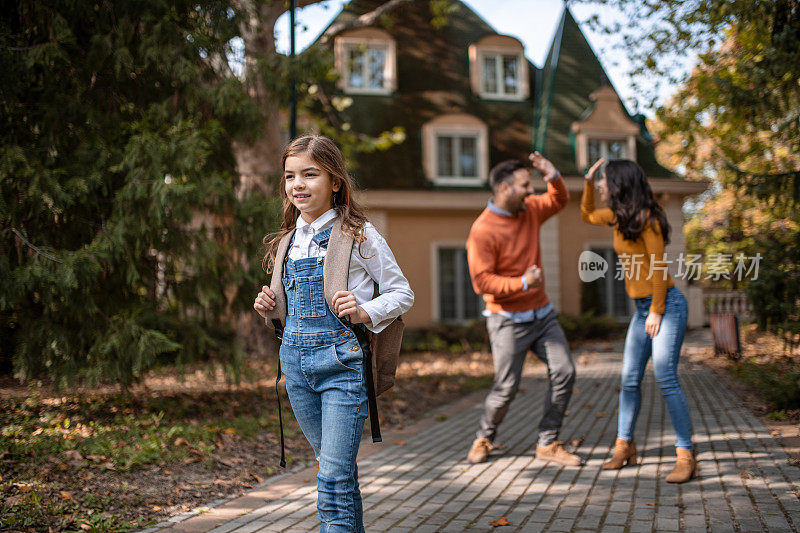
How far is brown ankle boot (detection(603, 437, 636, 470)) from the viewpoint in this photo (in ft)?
15.7

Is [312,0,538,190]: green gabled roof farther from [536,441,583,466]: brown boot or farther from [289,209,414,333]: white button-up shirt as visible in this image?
[289,209,414,333]: white button-up shirt

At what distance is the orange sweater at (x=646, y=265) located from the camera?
4.49m

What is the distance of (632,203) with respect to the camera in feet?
15.1

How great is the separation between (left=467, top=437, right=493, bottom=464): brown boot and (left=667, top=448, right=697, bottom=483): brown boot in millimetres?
1380

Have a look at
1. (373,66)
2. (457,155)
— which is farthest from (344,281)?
(373,66)

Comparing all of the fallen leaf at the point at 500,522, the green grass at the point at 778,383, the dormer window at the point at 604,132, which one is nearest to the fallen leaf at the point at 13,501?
the fallen leaf at the point at 500,522

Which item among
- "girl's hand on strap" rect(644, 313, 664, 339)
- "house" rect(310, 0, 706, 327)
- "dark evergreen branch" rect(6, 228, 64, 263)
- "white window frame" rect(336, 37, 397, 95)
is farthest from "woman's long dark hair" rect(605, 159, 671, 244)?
"white window frame" rect(336, 37, 397, 95)

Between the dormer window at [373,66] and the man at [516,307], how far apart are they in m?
13.3

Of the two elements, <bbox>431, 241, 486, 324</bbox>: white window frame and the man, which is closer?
the man

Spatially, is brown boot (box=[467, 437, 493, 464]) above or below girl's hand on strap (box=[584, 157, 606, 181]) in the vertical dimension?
below

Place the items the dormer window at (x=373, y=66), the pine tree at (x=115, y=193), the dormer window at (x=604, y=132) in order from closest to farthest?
the pine tree at (x=115, y=193) → the dormer window at (x=373, y=66) → the dormer window at (x=604, y=132)

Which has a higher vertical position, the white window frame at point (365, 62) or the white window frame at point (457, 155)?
the white window frame at point (365, 62)

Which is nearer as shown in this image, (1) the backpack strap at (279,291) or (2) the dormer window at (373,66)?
Answer: (1) the backpack strap at (279,291)

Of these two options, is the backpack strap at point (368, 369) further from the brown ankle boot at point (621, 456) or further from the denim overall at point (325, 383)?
the brown ankle boot at point (621, 456)
